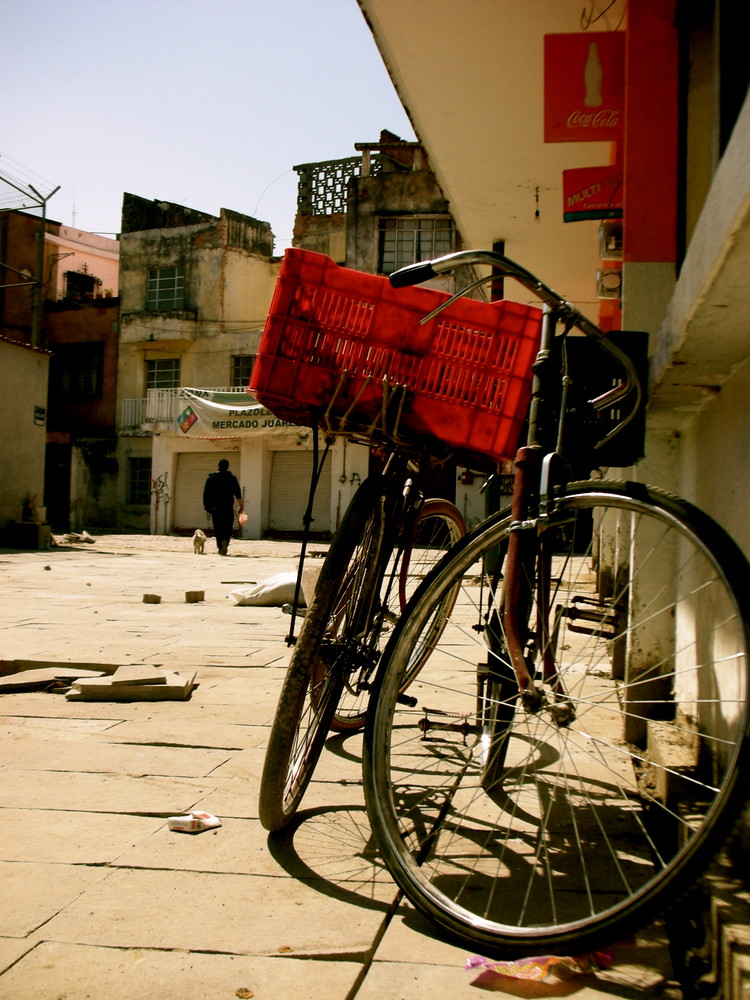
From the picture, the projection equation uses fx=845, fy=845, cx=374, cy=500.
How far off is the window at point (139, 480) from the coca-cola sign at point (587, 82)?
986 inches

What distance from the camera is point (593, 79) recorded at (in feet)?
16.3

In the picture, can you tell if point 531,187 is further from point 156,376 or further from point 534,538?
point 156,376

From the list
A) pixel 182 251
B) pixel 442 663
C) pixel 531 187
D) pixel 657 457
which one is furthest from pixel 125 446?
pixel 657 457

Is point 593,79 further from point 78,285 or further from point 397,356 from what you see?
point 78,285

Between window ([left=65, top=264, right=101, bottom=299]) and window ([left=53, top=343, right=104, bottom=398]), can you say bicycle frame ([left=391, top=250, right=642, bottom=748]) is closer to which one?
window ([left=53, top=343, right=104, bottom=398])

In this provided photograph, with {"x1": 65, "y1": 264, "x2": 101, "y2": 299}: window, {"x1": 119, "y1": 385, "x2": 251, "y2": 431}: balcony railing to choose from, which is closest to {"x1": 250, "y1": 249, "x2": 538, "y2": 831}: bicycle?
{"x1": 119, "y1": 385, "x2": 251, "y2": 431}: balcony railing

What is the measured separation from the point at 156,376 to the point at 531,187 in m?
22.8

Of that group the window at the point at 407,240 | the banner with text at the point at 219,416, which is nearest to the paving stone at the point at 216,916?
the window at the point at 407,240

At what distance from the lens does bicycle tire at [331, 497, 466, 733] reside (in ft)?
7.95

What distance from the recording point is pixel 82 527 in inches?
A: 1089

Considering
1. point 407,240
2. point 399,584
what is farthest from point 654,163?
point 407,240

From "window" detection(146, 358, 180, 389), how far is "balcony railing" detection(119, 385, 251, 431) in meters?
0.73

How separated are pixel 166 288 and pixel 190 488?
704 centimetres

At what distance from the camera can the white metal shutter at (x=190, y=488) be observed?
1073 inches
